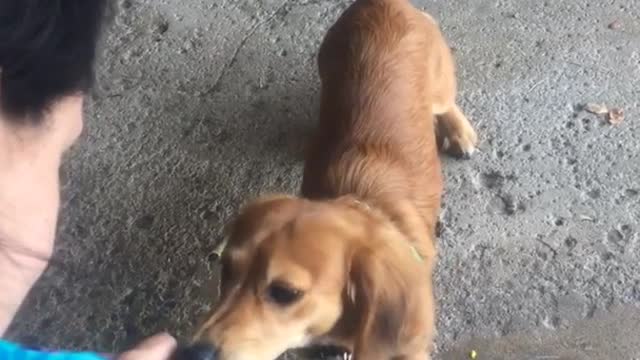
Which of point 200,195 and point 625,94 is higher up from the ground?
point 200,195

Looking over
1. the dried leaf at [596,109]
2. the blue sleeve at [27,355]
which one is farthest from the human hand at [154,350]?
the dried leaf at [596,109]

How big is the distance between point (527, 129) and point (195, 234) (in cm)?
108

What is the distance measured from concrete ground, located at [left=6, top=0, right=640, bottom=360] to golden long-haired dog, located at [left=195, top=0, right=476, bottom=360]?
0.28m

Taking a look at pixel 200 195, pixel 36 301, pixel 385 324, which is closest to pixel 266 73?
pixel 200 195

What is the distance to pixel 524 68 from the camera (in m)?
3.41

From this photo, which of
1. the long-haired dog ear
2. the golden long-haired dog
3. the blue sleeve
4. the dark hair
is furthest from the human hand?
the long-haired dog ear

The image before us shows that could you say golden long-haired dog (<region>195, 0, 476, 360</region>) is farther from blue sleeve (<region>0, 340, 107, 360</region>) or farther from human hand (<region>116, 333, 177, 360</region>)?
blue sleeve (<region>0, 340, 107, 360</region>)

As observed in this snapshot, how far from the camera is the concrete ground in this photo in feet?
9.45

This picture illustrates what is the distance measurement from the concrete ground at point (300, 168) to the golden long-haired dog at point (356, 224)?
282mm

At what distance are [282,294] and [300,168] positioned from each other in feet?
3.48

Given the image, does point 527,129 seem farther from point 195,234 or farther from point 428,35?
point 195,234

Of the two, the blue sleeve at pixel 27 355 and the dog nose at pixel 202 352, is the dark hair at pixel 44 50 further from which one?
the dog nose at pixel 202 352

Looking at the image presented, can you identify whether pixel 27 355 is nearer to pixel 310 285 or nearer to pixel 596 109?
pixel 310 285

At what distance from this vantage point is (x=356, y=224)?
7.68ft
